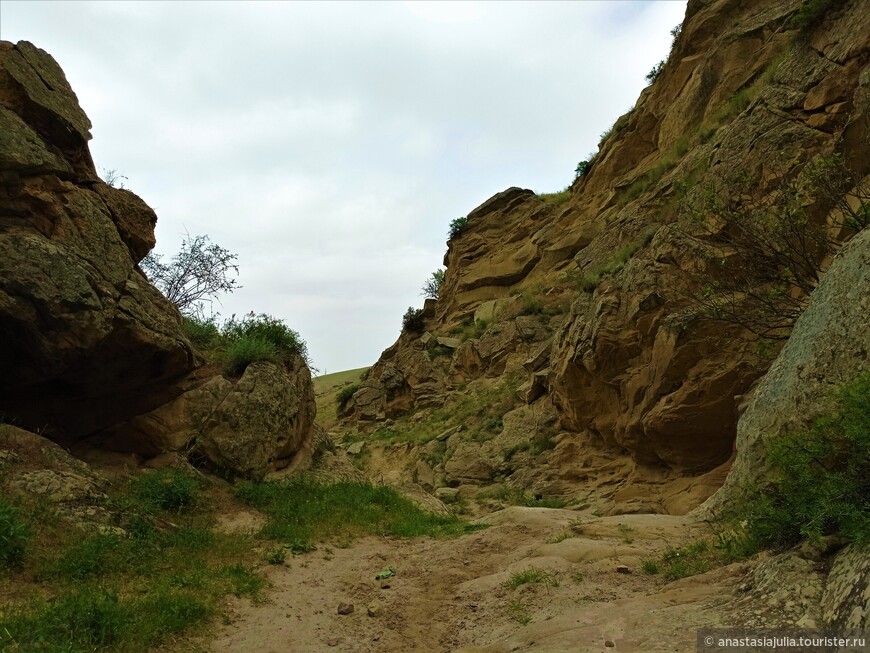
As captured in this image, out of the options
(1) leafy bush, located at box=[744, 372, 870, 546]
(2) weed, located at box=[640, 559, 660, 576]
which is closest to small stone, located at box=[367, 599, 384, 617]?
(2) weed, located at box=[640, 559, 660, 576]

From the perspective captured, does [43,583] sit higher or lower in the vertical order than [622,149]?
lower

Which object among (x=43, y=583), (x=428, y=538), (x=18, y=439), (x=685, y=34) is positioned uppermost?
(x=685, y=34)

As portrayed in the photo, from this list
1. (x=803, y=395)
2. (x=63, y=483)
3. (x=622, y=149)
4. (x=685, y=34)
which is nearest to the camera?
(x=803, y=395)

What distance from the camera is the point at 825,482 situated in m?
4.41

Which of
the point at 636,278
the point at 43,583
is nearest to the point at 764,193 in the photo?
the point at 636,278

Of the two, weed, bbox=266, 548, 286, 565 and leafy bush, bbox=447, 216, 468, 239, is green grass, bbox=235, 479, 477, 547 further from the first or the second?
leafy bush, bbox=447, 216, 468, 239

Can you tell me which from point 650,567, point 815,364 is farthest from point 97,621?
point 815,364

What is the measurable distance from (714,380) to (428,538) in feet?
22.5

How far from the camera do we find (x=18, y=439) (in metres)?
8.39

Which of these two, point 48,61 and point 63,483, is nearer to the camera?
point 63,483

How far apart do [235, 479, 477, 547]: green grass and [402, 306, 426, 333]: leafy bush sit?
24621 mm

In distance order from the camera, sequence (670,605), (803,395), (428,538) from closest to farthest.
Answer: (670,605) < (803,395) < (428,538)

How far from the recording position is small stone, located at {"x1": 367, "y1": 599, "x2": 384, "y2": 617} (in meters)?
6.41

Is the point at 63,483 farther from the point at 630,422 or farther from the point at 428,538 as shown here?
the point at 630,422
